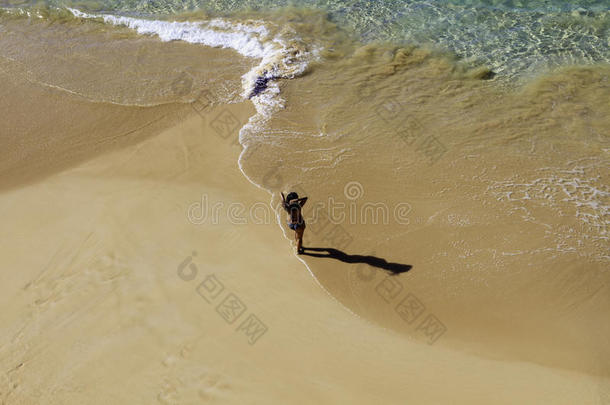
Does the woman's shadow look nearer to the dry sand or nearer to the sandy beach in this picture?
the sandy beach

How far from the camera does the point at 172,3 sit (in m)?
15.0

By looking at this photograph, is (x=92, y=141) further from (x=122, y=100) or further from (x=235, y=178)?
(x=235, y=178)

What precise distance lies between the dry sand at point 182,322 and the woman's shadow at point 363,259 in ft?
1.34

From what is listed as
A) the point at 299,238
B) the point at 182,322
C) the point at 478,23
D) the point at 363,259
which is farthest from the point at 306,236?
the point at 478,23

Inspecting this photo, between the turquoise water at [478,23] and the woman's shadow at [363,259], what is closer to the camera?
the woman's shadow at [363,259]

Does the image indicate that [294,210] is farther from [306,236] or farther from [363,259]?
[363,259]

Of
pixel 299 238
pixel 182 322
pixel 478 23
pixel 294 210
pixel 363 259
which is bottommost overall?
pixel 182 322

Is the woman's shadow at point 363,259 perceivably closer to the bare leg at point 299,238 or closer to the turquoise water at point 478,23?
the bare leg at point 299,238

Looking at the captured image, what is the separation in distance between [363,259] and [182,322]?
279 centimetres

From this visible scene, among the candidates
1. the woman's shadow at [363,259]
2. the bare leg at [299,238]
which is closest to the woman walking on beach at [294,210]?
the bare leg at [299,238]

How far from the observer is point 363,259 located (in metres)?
6.82

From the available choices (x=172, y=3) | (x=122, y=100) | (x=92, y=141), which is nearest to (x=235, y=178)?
(x=92, y=141)

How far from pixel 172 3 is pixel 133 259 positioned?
1132 centimetres

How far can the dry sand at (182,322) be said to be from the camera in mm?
5277
